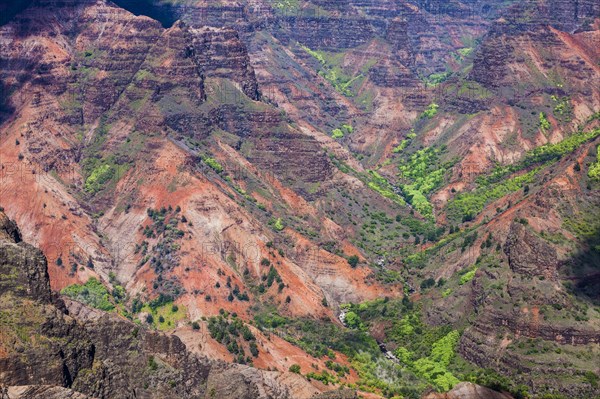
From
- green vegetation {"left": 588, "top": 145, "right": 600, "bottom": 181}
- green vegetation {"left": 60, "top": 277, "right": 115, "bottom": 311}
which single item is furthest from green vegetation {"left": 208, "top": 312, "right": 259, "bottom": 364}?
green vegetation {"left": 588, "top": 145, "right": 600, "bottom": 181}

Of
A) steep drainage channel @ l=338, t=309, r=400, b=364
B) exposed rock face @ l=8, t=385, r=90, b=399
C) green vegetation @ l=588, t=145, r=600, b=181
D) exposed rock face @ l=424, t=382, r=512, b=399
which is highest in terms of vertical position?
exposed rock face @ l=8, t=385, r=90, b=399

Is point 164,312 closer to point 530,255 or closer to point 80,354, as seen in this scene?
point 530,255

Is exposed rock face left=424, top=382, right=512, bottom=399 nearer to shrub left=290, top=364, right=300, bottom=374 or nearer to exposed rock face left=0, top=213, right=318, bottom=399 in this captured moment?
exposed rock face left=0, top=213, right=318, bottom=399

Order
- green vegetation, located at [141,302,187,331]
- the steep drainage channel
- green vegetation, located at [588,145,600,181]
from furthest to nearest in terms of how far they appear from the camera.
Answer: green vegetation, located at [588,145,600,181], the steep drainage channel, green vegetation, located at [141,302,187,331]

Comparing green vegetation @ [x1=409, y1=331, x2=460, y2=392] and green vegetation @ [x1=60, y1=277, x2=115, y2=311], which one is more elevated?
green vegetation @ [x1=409, y1=331, x2=460, y2=392]

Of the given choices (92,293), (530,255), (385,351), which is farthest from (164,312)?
(530,255)

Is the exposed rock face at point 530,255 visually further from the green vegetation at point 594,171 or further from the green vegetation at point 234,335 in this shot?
the green vegetation at point 234,335
